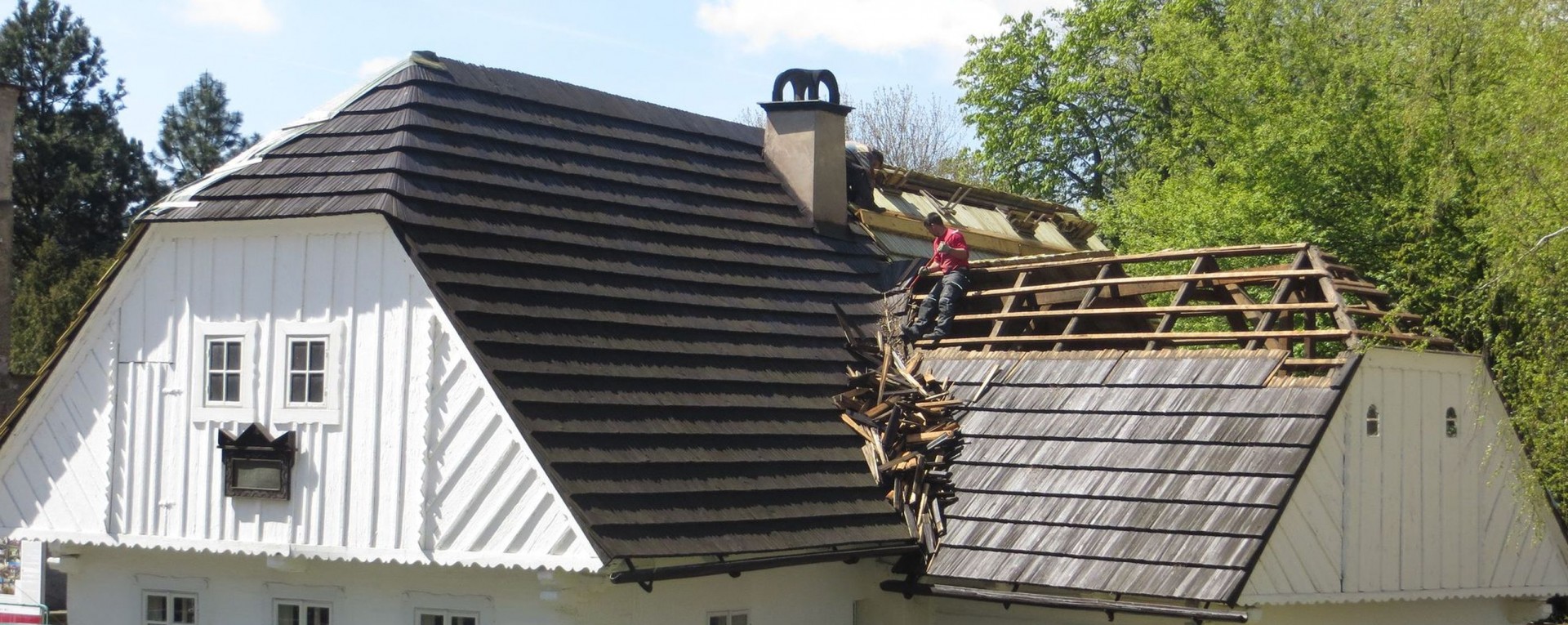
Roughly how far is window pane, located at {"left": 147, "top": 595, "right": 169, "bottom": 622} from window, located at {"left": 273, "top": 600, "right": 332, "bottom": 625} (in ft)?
4.09

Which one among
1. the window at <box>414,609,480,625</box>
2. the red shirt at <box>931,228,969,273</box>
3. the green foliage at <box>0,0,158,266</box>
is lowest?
the window at <box>414,609,480,625</box>

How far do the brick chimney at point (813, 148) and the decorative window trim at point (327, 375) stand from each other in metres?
5.88

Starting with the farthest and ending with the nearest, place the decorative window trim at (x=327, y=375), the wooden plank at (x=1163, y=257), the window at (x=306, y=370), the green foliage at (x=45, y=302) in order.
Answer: the green foliage at (x=45, y=302) → the wooden plank at (x=1163, y=257) → the window at (x=306, y=370) → the decorative window trim at (x=327, y=375)

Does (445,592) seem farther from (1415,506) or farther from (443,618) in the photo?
(1415,506)

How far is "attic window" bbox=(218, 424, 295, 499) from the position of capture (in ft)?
39.3

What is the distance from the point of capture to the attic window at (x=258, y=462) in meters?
12.0

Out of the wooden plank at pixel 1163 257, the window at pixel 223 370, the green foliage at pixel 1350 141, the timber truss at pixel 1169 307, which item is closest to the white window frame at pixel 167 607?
the window at pixel 223 370

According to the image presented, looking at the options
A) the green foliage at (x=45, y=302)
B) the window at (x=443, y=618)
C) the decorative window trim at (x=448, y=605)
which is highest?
the green foliage at (x=45, y=302)

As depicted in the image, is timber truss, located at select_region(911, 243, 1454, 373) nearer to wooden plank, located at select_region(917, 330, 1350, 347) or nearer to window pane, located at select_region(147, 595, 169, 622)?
wooden plank, located at select_region(917, 330, 1350, 347)

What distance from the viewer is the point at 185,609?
42.2ft

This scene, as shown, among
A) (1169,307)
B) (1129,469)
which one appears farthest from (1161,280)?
(1129,469)

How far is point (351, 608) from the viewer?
12.1 metres

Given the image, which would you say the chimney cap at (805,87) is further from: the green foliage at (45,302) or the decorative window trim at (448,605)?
the green foliage at (45,302)

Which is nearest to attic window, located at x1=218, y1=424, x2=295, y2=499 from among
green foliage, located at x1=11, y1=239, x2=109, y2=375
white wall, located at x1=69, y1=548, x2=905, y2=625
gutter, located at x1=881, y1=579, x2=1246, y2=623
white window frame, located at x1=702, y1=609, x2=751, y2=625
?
white wall, located at x1=69, y1=548, x2=905, y2=625
